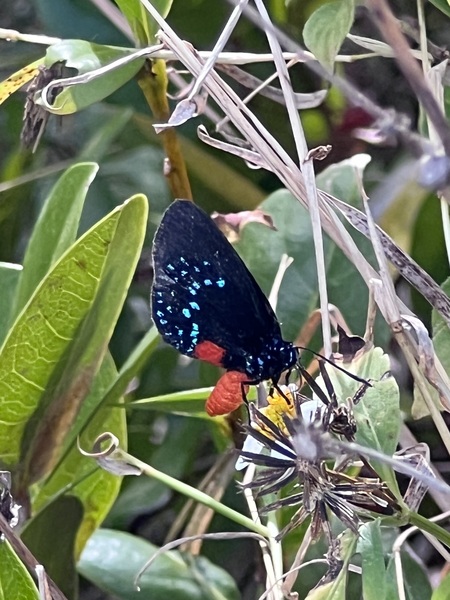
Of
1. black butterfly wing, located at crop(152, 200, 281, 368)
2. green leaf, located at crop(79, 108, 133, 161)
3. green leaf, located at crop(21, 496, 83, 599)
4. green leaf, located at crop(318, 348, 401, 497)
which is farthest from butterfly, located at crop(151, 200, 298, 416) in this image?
green leaf, located at crop(79, 108, 133, 161)

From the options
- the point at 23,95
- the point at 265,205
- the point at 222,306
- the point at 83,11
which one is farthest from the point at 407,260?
the point at 23,95

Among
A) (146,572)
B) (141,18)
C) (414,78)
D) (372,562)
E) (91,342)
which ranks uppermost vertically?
(141,18)

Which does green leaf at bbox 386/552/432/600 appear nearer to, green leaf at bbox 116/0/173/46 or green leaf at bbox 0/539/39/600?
green leaf at bbox 0/539/39/600

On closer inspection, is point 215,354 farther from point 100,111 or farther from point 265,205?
point 100,111

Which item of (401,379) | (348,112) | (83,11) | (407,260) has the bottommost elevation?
(401,379)

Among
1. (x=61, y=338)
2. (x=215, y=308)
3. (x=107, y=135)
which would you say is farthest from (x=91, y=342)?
(x=107, y=135)

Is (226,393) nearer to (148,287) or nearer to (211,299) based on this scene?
(211,299)

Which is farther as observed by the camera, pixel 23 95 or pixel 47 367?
pixel 23 95

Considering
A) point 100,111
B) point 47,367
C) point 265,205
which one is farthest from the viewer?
point 100,111
